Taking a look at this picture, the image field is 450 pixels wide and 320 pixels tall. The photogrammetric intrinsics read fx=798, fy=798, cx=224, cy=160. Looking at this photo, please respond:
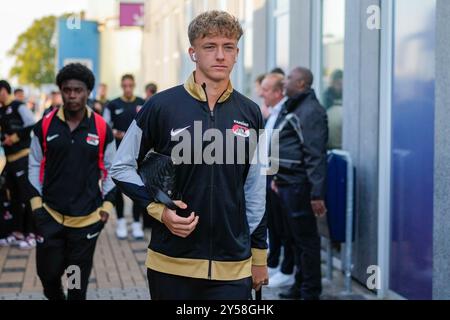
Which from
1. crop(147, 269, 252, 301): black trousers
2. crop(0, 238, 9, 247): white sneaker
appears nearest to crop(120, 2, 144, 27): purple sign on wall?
crop(0, 238, 9, 247): white sneaker

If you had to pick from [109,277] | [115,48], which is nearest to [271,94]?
[109,277]

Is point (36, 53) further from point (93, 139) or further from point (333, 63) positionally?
point (93, 139)

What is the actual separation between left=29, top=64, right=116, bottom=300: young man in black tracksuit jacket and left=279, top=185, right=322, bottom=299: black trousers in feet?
6.48

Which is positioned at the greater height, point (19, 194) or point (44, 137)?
point (44, 137)

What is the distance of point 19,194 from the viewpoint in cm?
984

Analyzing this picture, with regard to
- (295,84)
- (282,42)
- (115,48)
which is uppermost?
(115,48)

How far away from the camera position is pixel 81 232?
5.51 m

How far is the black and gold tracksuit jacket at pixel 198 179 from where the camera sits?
3.64 meters

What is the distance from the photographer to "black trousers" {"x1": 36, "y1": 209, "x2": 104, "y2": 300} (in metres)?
5.48

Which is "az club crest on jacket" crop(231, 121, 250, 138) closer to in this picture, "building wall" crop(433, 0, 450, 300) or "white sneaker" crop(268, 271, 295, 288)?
"building wall" crop(433, 0, 450, 300)

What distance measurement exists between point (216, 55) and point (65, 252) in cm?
244

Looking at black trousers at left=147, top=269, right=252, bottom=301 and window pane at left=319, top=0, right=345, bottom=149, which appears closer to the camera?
black trousers at left=147, top=269, right=252, bottom=301
